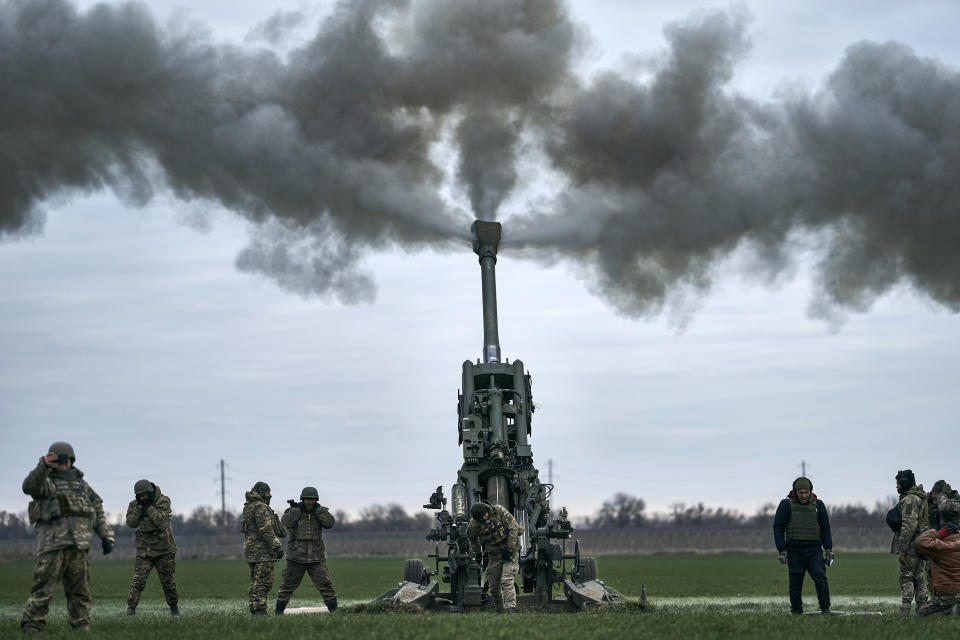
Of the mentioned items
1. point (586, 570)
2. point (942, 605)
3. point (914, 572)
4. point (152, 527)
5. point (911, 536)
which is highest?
point (152, 527)

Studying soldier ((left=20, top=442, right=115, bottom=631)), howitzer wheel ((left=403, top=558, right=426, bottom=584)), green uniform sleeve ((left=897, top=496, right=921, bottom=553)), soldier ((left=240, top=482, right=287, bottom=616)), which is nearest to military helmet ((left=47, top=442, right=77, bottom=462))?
soldier ((left=20, top=442, right=115, bottom=631))

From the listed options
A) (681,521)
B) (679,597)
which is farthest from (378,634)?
(681,521)

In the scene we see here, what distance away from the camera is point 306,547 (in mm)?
25094

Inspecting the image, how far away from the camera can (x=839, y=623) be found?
64.1 feet

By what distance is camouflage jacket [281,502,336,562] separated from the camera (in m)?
25.0

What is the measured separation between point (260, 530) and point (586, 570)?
23.7 feet

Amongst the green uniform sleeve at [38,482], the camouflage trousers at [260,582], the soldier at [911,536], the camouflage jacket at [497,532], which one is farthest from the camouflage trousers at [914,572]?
the green uniform sleeve at [38,482]

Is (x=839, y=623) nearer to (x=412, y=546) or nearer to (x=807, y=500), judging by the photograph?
(x=807, y=500)

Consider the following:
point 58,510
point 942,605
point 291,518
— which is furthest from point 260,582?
point 942,605

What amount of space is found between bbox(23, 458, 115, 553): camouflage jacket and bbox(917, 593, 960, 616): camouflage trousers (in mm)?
12839

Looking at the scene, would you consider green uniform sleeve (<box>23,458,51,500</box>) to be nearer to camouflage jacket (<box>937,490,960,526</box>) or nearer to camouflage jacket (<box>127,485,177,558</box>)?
camouflage jacket (<box>127,485,177,558</box>)

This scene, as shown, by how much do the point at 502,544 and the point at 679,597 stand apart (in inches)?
593

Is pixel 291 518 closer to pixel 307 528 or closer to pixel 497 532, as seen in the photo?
pixel 307 528

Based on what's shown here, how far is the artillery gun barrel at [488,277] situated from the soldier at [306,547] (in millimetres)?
6259
